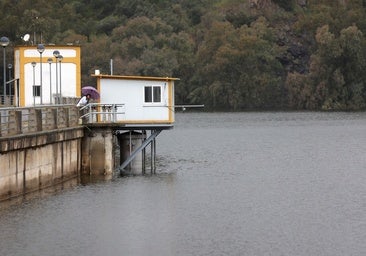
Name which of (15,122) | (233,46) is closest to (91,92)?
(15,122)

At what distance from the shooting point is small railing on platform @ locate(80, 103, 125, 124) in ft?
177

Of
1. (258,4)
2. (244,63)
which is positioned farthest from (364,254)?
(258,4)

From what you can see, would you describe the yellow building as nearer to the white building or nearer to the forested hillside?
the white building

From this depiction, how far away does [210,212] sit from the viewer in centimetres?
4225

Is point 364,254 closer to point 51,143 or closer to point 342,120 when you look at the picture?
point 51,143

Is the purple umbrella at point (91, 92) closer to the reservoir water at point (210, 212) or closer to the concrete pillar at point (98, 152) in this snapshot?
the concrete pillar at point (98, 152)

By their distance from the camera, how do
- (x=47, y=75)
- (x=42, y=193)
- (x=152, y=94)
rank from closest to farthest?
(x=42, y=193) → (x=152, y=94) → (x=47, y=75)

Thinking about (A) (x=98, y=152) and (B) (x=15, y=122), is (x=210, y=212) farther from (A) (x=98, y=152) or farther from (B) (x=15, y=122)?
(A) (x=98, y=152)

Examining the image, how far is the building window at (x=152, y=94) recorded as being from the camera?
2188 inches

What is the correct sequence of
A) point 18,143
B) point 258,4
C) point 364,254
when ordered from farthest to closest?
point 258,4, point 18,143, point 364,254

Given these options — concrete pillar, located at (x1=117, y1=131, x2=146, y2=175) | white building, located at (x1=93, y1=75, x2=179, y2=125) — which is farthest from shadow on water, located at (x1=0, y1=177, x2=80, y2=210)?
concrete pillar, located at (x1=117, y1=131, x2=146, y2=175)

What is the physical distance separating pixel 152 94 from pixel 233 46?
10415 cm

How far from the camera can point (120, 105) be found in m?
54.3

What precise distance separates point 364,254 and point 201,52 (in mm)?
126542
